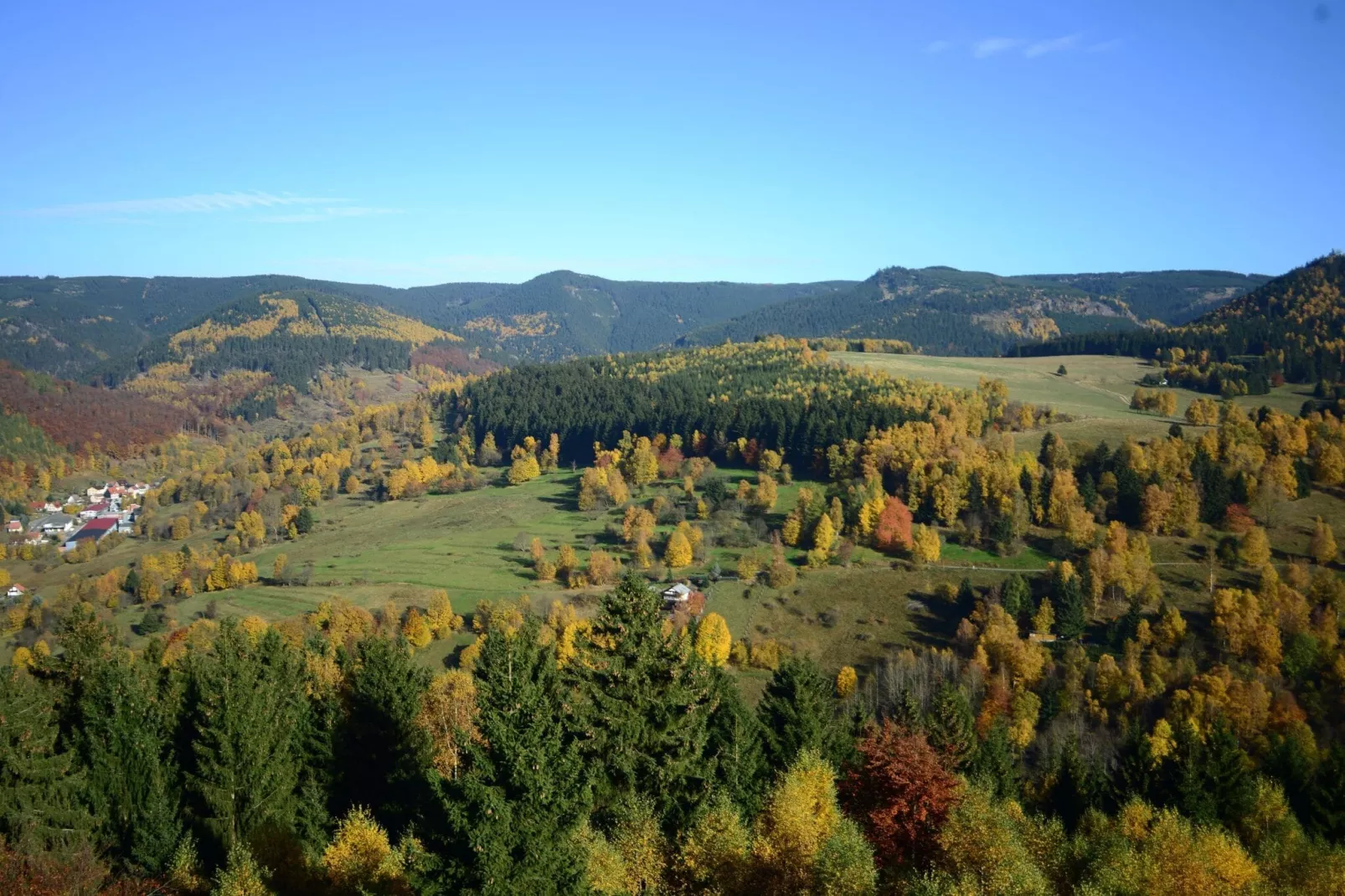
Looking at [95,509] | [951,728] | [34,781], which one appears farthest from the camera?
[95,509]

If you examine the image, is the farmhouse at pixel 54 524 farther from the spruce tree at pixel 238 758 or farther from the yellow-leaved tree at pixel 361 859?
the yellow-leaved tree at pixel 361 859

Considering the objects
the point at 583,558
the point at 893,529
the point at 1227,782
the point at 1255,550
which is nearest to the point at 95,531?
the point at 583,558

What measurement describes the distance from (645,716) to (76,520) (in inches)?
6822

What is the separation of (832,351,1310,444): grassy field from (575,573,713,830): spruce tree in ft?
391

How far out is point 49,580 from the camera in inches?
4877

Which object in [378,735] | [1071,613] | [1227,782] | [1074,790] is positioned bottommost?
[1071,613]

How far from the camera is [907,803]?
30.9 m

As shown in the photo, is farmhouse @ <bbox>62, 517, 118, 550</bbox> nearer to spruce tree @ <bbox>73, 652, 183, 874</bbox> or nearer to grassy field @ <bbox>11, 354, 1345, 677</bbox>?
grassy field @ <bbox>11, 354, 1345, 677</bbox>

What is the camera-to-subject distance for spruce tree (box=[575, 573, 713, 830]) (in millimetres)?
30984

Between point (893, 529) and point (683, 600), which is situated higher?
point (893, 529)

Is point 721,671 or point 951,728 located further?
point 951,728

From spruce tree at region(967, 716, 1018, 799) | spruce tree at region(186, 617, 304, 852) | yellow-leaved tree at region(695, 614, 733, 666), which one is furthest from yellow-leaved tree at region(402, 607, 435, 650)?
spruce tree at region(967, 716, 1018, 799)

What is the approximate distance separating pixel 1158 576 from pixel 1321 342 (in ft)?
404

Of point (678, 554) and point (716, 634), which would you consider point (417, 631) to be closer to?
point (716, 634)
